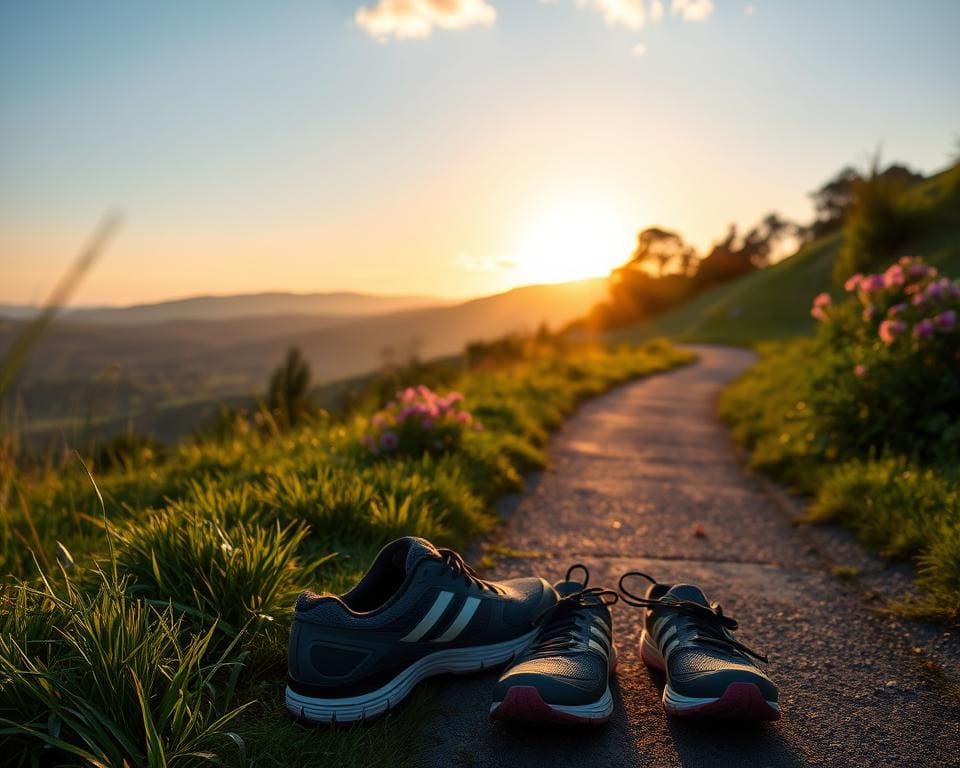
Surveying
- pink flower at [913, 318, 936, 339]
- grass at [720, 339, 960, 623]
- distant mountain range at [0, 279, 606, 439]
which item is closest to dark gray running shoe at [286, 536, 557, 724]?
distant mountain range at [0, 279, 606, 439]

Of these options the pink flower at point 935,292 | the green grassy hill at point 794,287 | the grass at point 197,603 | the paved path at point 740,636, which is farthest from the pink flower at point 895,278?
the green grassy hill at point 794,287

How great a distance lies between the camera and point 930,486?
355 centimetres

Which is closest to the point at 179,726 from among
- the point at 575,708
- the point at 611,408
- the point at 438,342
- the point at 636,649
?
the point at 575,708

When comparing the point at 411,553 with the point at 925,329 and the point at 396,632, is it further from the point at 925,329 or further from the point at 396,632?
the point at 925,329

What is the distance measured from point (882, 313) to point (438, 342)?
6.77 m

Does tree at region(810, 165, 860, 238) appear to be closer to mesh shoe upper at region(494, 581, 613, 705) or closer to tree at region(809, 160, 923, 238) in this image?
tree at region(809, 160, 923, 238)

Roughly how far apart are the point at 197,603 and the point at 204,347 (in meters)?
108

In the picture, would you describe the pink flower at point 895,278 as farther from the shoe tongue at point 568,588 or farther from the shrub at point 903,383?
the shoe tongue at point 568,588

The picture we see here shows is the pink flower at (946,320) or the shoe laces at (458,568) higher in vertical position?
the pink flower at (946,320)

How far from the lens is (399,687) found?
78.6 inches

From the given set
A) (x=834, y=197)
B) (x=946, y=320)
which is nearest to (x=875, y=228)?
(x=946, y=320)

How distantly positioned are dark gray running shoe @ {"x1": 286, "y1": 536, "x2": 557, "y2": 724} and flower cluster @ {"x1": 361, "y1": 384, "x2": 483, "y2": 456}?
91.8 inches

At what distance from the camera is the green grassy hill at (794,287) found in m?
21.8

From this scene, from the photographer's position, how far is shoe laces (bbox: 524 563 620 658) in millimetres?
2066
